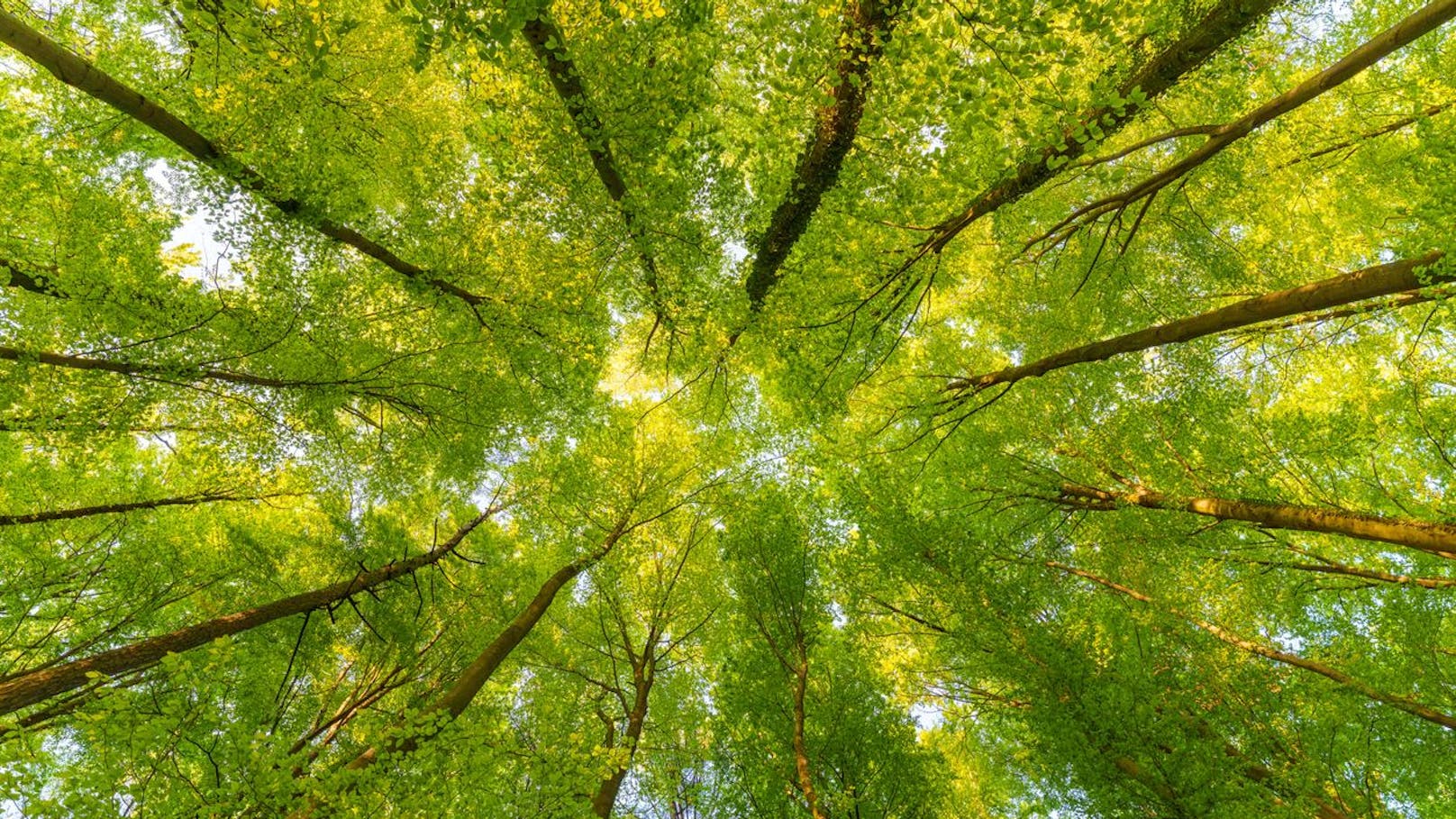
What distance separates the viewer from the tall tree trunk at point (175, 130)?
372cm

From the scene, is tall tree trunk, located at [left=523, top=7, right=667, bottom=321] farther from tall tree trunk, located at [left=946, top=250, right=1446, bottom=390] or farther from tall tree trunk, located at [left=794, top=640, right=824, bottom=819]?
tall tree trunk, located at [left=794, top=640, right=824, bottom=819]

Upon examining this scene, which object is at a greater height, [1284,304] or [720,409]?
[720,409]

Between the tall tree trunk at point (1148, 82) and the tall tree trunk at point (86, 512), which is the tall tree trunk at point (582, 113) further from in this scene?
the tall tree trunk at point (86, 512)

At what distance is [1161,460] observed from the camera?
24.1 feet

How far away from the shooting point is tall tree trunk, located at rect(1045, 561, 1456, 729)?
5414mm

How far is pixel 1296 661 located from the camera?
6.36 metres

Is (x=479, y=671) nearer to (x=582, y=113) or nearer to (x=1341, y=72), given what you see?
(x=582, y=113)

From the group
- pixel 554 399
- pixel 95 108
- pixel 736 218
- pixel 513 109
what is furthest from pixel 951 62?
pixel 95 108

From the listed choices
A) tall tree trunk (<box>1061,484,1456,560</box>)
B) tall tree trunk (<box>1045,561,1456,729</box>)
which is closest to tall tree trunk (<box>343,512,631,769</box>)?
tall tree trunk (<box>1045,561,1456,729</box>)

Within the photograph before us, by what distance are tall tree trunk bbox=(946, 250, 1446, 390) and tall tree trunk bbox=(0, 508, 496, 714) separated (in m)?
8.33

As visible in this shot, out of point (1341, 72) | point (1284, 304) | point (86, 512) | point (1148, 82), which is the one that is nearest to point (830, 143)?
point (1148, 82)

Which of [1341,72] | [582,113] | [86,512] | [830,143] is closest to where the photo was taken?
[1341,72]

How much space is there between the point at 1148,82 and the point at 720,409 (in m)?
7.94

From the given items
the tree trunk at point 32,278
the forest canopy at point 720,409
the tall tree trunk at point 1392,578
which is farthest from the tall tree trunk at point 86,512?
the tall tree trunk at point 1392,578
